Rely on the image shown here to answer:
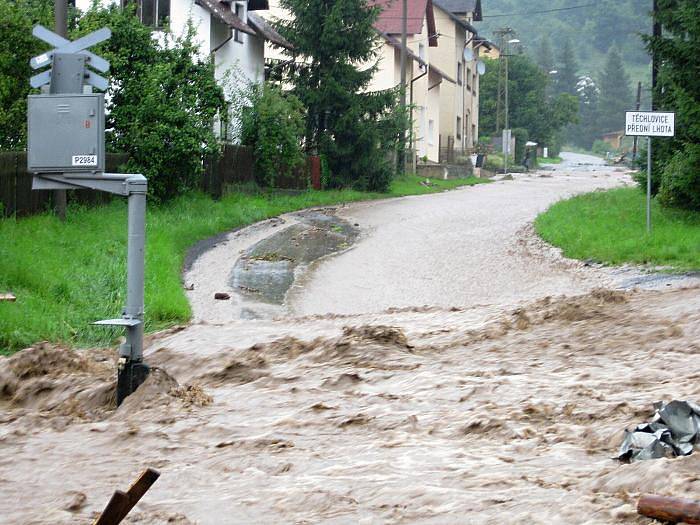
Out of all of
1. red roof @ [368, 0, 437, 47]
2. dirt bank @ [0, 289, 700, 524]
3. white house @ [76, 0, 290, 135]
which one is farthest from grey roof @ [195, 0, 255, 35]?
dirt bank @ [0, 289, 700, 524]

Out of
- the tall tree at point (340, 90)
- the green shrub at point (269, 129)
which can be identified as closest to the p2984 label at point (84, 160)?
the green shrub at point (269, 129)

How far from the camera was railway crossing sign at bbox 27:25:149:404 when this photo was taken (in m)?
9.29

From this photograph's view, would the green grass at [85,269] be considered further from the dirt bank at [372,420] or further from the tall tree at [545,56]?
the tall tree at [545,56]

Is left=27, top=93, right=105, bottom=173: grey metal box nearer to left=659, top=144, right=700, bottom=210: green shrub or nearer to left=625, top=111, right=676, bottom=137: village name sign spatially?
left=625, top=111, right=676, bottom=137: village name sign

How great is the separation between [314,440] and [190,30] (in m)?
21.7

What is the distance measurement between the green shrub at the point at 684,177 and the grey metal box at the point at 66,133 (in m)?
15.5

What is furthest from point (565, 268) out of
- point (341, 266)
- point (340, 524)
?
point (340, 524)

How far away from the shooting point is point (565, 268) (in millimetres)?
19953

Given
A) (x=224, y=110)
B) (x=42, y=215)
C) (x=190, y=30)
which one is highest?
(x=190, y=30)

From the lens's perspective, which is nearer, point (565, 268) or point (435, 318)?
point (435, 318)

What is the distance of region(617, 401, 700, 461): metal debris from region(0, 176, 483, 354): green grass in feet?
23.2

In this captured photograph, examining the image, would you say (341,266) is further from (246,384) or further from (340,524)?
(340,524)

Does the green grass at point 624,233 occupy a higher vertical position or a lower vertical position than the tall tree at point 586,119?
lower

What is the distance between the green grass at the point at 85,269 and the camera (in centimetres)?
1309
